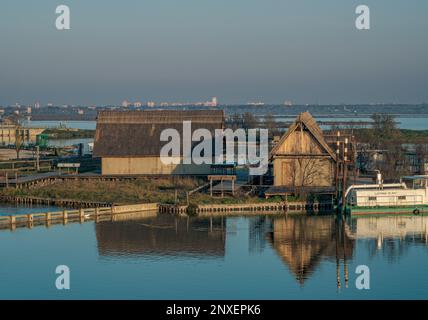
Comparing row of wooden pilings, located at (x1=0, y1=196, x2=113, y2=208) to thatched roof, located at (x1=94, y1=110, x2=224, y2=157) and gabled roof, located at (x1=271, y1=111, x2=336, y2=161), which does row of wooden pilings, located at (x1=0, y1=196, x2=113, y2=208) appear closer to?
thatched roof, located at (x1=94, y1=110, x2=224, y2=157)

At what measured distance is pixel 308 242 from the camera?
3688 cm

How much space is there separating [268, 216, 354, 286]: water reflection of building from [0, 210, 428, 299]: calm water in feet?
0.13

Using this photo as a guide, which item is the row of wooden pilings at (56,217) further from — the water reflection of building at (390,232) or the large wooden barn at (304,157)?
the water reflection of building at (390,232)

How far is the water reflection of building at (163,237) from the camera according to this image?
35.0 metres

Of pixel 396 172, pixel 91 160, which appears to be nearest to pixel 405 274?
pixel 396 172

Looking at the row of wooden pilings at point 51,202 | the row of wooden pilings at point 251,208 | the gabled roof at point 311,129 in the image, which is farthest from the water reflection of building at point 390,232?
the row of wooden pilings at point 51,202

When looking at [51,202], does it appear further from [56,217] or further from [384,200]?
[384,200]

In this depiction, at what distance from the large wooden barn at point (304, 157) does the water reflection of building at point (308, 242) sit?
18.8 ft

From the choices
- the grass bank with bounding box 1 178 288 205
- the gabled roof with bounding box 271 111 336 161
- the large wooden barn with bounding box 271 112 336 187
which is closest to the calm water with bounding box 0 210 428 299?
the grass bank with bounding box 1 178 288 205

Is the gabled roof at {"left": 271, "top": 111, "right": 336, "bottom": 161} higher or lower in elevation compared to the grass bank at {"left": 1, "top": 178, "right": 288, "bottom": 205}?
higher

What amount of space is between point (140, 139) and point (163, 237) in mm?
17514

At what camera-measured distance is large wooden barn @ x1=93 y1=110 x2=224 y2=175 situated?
5356 centimetres

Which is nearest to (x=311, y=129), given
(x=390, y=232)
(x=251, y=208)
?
(x=251, y=208)
